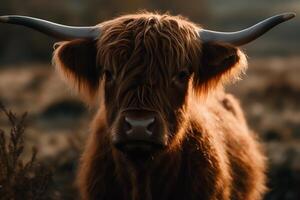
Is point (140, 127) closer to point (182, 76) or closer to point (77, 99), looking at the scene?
point (182, 76)

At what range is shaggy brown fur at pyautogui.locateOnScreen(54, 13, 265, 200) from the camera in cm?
523

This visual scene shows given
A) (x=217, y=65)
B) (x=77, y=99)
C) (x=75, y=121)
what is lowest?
(x=77, y=99)

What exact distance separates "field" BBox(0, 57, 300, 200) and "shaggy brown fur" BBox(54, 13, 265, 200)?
1.19 m

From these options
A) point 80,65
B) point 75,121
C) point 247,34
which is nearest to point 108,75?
point 80,65

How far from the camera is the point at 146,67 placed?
17.0ft

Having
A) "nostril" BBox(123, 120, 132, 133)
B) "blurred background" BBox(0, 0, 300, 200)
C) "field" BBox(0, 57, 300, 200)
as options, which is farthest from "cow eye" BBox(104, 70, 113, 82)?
"field" BBox(0, 57, 300, 200)

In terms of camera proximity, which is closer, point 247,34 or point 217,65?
point 247,34

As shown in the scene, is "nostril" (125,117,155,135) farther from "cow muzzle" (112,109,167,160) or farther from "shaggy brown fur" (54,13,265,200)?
"shaggy brown fur" (54,13,265,200)

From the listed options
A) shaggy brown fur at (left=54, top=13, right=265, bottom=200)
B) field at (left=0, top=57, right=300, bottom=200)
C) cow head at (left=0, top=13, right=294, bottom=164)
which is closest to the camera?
cow head at (left=0, top=13, right=294, bottom=164)

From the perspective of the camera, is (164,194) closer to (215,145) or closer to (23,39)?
(215,145)

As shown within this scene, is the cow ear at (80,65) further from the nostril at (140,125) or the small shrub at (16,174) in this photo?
the nostril at (140,125)

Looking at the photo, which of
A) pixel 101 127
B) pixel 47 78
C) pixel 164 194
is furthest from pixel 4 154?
pixel 47 78

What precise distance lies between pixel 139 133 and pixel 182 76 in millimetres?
811

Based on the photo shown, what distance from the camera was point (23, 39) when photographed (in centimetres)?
3900
